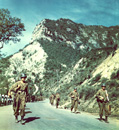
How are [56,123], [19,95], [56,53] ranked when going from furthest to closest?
[56,53]
[56,123]
[19,95]

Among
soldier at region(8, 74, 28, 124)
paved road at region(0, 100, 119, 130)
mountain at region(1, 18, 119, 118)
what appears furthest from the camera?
mountain at region(1, 18, 119, 118)

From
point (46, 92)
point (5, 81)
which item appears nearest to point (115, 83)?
point (5, 81)

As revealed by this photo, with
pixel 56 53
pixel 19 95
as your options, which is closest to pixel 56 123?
pixel 19 95

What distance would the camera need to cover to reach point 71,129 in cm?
809

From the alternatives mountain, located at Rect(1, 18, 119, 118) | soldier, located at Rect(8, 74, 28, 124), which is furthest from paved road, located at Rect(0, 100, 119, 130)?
mountain, located at Rect(1, 18, 119, 118)

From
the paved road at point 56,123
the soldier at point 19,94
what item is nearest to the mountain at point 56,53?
the paved road at point 56,123

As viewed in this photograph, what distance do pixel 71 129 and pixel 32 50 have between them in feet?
391

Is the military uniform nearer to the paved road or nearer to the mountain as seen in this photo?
the paved road

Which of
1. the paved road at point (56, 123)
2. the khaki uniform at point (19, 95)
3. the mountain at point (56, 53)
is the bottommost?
the paved road at point (56, 123)

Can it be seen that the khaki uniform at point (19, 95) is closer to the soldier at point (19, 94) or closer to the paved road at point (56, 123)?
the soldier at point (19, 94)

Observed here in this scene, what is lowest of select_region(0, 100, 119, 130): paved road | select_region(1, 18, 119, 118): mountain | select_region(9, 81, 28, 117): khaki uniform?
select_region(0, 100, 119, 130): paved road

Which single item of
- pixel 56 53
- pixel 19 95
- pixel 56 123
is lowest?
pixel 56 123

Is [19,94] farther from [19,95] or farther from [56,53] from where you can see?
[56,53]

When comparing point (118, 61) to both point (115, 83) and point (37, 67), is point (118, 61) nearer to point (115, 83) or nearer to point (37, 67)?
point (115, 83)
